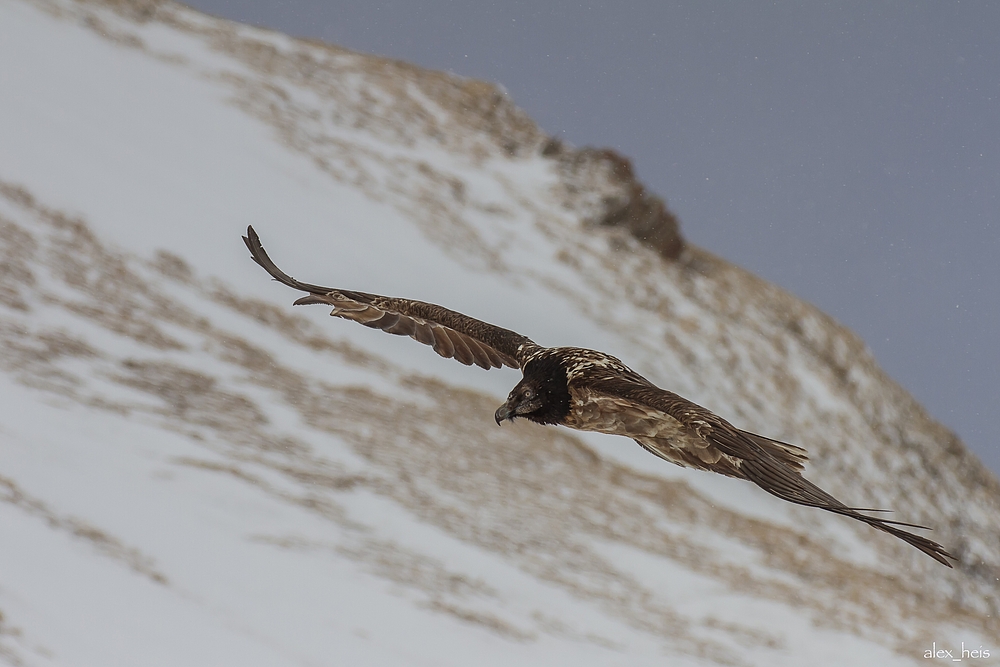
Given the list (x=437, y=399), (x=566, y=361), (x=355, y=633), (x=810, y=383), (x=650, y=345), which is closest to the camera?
(x=566, y=361)

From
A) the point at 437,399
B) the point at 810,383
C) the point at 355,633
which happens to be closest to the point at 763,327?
the point at 810,383

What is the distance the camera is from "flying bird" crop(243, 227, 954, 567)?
4.15 meters

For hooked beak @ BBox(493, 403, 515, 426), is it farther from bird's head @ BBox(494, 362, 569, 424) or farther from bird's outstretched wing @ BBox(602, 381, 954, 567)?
bird's outstretched wing @ BBox(602, 381, 954, 567)

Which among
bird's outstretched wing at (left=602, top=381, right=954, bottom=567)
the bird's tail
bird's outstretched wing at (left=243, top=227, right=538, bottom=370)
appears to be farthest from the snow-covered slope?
the bird's tail

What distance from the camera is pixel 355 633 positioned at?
9219 mm

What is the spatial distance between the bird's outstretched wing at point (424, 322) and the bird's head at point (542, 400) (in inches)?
27.0

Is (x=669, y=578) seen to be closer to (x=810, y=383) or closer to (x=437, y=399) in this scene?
(x=437, y=399)

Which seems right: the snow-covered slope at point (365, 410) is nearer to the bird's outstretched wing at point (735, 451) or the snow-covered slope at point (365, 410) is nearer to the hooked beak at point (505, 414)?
the hooked beak at point (505, 414)

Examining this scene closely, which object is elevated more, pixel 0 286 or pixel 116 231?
pixel 116 231

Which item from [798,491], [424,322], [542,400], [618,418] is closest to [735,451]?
[798,491]

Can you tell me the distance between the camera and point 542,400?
17.3 ft

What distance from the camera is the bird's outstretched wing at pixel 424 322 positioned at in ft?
20.3

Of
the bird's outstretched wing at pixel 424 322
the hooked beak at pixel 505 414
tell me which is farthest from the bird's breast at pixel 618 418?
the bird's outstretched wing at pixel 424 322

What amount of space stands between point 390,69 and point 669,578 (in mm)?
19193
